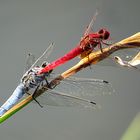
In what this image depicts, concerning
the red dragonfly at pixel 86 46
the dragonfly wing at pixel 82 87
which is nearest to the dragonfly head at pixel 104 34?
the red dragonfly at pixel 86 46

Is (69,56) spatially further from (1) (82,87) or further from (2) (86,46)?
(1) (82,87)

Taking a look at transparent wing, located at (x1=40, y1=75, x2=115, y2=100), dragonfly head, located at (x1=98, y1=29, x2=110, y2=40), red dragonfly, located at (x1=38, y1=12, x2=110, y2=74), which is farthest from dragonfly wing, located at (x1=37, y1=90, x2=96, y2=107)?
dragonfly head, located at (x1=98, y1=29, x2=110, y2=40)

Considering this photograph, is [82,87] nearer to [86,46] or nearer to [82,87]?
[82,87]

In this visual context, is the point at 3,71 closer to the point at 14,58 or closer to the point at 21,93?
the point at 14,58

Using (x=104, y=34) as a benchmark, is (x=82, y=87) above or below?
below

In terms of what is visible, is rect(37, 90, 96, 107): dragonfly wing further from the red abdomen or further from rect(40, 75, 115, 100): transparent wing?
the red abdomen

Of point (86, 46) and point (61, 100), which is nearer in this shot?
point (86, 46)

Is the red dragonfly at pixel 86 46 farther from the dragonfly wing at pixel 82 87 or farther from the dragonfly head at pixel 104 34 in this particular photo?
the dragonfly wing at pixel 82 87

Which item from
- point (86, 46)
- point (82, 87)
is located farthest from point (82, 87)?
point (86, 46)
